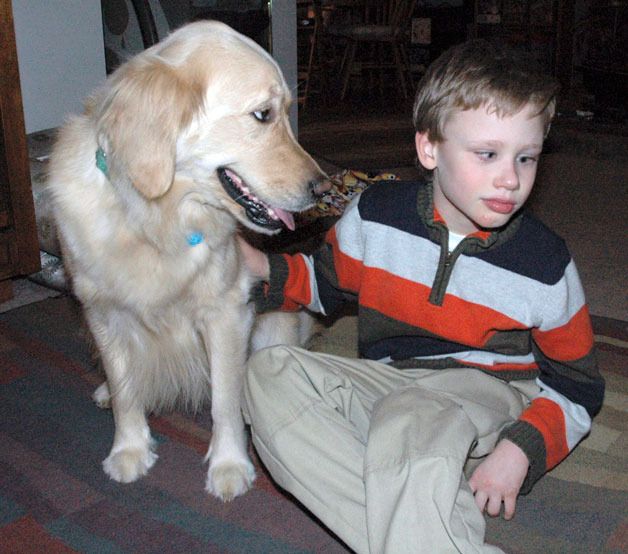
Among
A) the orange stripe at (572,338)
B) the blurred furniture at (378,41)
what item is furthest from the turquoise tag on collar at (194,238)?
the blurred furniture at (378,41)

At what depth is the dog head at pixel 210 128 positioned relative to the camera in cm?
128

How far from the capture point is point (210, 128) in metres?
1.36

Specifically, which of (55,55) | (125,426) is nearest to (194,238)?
(125,426)

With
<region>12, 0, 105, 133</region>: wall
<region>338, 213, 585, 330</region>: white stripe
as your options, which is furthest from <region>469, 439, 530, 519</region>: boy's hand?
<region>12, 0, 105, 133</region>: wall

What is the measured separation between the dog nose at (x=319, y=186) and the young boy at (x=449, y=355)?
0.23 ft

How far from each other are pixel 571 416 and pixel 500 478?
17cm

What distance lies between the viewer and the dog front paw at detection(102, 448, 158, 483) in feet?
4.98

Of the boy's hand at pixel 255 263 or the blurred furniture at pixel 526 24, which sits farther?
the blurred furniture at pixel 526 24

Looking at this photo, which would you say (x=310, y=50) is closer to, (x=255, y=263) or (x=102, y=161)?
(x=255, y=263)

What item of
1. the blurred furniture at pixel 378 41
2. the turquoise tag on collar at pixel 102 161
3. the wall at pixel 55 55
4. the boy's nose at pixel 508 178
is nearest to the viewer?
the boy's nose at pixel 508 178

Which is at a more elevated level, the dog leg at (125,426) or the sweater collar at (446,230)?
the sweater collar at (446,230)

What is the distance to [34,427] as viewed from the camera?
5.57 feet

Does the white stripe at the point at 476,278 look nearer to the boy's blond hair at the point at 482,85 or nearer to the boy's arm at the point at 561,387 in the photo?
the boy's arm at the point at 561,387

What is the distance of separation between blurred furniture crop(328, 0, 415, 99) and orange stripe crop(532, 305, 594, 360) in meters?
5.17
